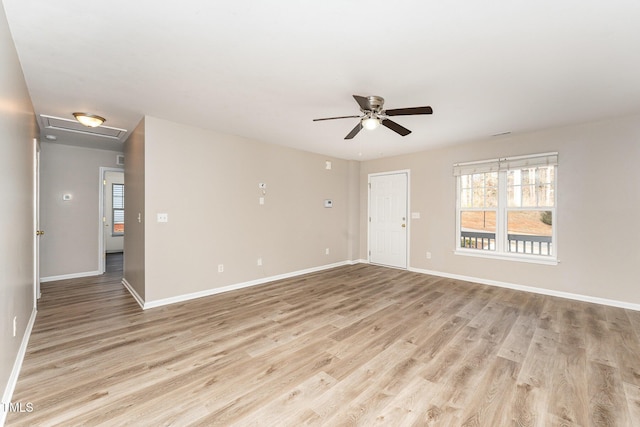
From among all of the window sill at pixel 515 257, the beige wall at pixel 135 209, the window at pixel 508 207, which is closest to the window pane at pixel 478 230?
the window at pixel 508 207

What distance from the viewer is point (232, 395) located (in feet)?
6.29

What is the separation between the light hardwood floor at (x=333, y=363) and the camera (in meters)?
1.75

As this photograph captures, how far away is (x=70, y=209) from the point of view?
514cm

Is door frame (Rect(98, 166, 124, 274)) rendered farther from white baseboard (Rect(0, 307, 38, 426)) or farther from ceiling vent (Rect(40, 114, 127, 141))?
white baseboard (Rect(0, 307, 38, 426))

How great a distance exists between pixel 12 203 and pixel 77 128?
273 centimetres

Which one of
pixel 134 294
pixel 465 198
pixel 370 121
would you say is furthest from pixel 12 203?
pixel 465 198

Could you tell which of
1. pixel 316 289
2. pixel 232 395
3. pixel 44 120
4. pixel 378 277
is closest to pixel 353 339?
pixel 232 395

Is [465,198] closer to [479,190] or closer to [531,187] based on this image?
[479,190]

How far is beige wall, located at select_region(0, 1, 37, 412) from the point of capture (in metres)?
1.73

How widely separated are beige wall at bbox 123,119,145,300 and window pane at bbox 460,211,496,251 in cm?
522

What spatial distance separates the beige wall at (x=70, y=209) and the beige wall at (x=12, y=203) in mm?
2872

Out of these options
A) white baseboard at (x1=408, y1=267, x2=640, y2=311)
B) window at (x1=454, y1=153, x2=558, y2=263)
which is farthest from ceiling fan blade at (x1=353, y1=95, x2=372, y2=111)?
white baseboard at (x1=408, y1=267, x2=640, y2=311)

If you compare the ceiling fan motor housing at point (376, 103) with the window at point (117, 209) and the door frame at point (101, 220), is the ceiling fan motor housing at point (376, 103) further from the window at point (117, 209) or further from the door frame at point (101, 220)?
the window at point (117, 209)

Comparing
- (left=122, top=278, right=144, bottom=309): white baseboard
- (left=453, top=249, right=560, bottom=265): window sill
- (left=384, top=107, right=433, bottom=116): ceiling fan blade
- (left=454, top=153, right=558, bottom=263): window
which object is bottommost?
(left=122, top=278, right=144, bottom=309): white baseboard
